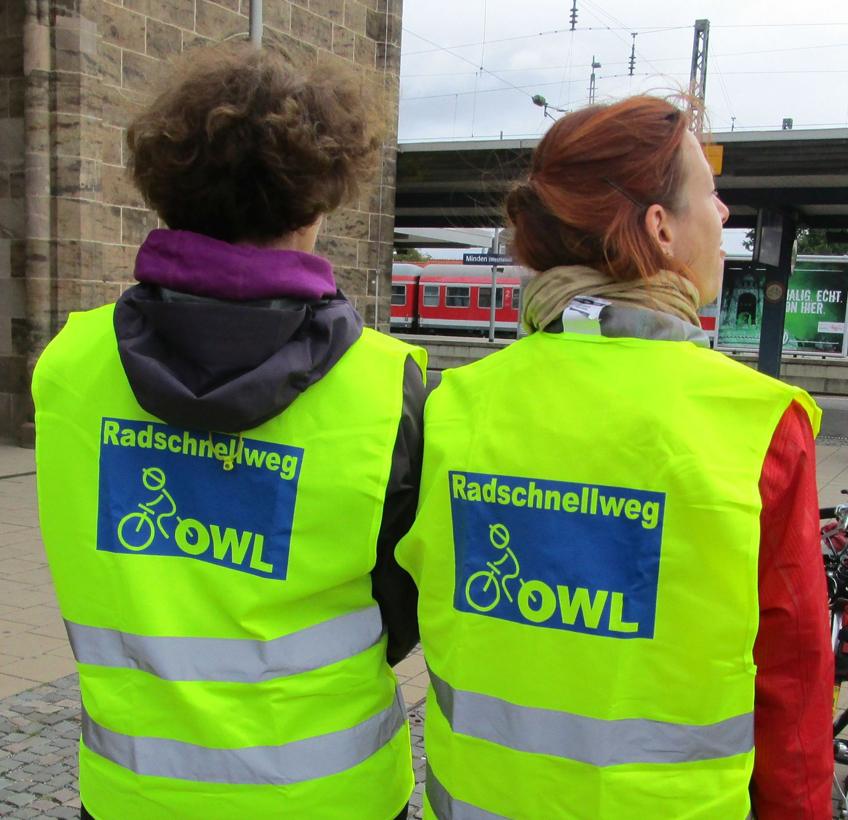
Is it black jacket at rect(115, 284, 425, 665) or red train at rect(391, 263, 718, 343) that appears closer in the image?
black jacket at rect(115, 284, 425, 665)

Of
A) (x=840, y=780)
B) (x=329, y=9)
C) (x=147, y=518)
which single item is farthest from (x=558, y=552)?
(x=329, y=9)

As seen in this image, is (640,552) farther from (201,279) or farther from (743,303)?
(743,303)

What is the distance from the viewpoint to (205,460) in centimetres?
143

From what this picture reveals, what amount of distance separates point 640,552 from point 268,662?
1.82 feet

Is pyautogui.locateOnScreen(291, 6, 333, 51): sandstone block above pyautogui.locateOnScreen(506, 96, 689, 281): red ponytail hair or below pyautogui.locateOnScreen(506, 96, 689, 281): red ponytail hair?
above

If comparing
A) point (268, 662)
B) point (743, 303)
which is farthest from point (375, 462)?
point (743, 303)

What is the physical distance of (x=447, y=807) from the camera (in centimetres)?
138

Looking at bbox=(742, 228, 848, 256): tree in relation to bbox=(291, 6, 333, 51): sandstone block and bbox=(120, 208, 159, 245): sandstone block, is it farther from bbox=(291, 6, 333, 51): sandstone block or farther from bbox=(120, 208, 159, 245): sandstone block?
bbox=(120, 208, 159, 245): sandstone block

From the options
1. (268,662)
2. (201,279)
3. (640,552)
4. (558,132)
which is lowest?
(268,662)

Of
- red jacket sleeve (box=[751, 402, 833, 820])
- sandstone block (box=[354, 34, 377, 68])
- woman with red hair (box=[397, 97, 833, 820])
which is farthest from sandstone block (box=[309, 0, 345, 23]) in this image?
red jacket sleeve (box=[751, 402, 833, 820])

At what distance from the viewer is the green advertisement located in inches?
864

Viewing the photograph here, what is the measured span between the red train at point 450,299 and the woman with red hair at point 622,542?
34427 mm

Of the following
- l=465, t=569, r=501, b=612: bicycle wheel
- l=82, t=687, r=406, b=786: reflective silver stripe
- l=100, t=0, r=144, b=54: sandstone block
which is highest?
l=100, t=0, r=144, b=54: sandstone block

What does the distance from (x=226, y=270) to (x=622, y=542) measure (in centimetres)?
70
